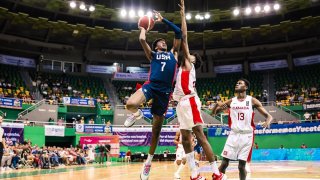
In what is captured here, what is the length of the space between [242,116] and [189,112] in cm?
133

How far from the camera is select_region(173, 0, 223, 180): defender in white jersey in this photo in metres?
6.58

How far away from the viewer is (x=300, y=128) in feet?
97.0

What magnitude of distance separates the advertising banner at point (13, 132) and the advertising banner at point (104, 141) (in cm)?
491

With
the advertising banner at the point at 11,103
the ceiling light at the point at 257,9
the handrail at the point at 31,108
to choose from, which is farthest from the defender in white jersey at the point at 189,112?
the ceiling light at the point at 257,9

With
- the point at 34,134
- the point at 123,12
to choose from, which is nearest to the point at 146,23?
Result: the point at 34,134

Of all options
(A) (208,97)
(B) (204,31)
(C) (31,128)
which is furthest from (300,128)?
(C) (31,128)

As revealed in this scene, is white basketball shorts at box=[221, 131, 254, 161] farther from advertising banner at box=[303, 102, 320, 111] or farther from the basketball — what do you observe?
advertising banner at box=[303, 102, 320, 111]

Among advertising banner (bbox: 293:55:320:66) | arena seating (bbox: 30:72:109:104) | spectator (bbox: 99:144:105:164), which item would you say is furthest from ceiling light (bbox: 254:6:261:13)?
spectator (bbox: 99:144:105:164)

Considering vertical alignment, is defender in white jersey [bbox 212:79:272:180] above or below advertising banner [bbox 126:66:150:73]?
below

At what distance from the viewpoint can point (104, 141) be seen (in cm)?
3039

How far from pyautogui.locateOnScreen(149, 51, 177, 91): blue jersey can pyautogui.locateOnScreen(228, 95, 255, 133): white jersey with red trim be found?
5.61 feet

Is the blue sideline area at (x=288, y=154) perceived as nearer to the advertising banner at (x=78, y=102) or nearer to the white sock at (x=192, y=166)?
the advertising banner at (x=78, y=102)

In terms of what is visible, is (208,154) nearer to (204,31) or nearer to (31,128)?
(31,128)

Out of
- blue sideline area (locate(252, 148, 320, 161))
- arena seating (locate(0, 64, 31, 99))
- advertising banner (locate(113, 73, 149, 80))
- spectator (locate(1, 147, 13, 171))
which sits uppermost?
advertising banner (locate(113, 73, 149, 80))
